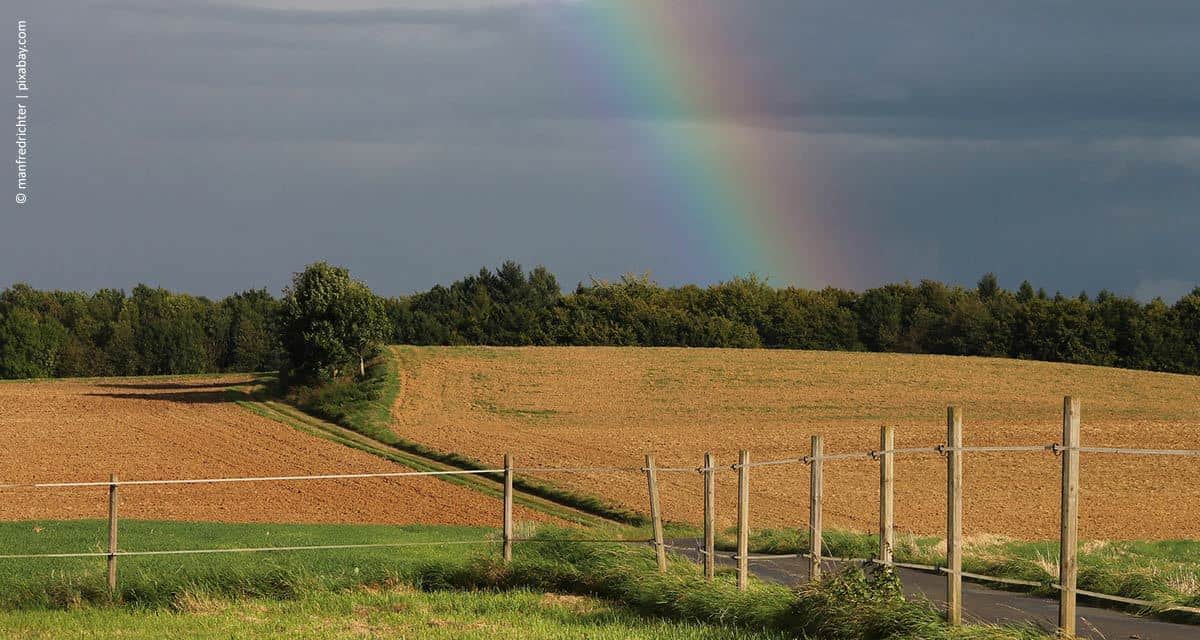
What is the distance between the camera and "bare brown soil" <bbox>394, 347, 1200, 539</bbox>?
33.7 metres

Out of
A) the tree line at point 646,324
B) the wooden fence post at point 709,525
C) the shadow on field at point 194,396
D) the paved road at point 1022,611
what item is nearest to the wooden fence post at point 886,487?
the paved road at point 1022,611

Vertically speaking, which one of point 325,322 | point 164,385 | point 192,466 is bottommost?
point 192,466

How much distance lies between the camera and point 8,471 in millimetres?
39312

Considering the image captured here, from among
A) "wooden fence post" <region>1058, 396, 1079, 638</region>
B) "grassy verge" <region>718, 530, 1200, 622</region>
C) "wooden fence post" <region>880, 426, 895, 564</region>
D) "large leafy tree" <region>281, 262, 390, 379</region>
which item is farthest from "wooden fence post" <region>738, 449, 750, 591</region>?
"large leafy tree" <region>281, 262, 390, 379</region>

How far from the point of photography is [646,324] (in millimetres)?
89438

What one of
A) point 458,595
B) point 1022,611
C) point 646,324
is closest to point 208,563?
point 458,595

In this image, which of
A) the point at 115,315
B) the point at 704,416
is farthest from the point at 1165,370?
the point at 115,315

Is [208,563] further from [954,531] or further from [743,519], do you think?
[954,531]

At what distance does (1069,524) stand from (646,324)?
7887cm

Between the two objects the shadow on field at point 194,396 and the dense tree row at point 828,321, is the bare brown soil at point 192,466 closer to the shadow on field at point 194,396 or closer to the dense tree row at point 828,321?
the shadow on field at point 194,396

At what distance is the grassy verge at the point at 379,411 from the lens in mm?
35656

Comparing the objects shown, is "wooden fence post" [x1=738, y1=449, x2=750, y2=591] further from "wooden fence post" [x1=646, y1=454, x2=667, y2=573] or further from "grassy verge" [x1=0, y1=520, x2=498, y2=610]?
"grassy verge" [x1=0, y1=520, x2=498, y2=610]

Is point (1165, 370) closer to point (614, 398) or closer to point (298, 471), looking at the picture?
point (614, 398)

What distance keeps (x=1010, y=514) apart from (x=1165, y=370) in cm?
5711
